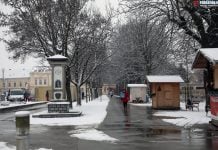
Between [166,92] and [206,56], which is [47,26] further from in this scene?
[206,56]

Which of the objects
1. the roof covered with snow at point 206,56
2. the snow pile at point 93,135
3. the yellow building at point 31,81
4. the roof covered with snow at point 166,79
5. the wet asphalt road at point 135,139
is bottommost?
the wet asphalt road at point 135,139

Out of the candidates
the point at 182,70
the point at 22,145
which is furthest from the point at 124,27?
the point at 22,145

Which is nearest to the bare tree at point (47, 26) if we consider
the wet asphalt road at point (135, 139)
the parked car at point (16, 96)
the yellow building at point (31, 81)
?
the wet asphalt road at point (135, 139)

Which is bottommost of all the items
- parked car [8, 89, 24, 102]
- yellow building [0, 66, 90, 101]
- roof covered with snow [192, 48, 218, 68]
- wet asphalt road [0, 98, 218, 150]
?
wet asphalt road [0, 98, 218, 150]

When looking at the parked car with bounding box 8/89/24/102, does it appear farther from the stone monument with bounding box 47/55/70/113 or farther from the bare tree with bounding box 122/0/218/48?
the bare tree with bounding box 122/0/218/48

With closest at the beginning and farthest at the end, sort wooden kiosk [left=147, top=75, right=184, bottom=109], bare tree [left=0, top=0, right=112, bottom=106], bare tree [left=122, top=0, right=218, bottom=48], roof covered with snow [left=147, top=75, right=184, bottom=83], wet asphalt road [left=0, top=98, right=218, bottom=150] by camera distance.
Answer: wet asphalt road [left=0, top=98, right=218, bottom=150]
bare tree [left=122, top=0, right=218, bottom=48]
bare tree [left=0, top=0, right=112, bottom=106]
roof covered with snow [left=147, top=75, right=184, bottom=83]
wooden kiosk [left=147, top=75, right=184, bottom=109]

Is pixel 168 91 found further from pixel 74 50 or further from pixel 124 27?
pixel 124 27

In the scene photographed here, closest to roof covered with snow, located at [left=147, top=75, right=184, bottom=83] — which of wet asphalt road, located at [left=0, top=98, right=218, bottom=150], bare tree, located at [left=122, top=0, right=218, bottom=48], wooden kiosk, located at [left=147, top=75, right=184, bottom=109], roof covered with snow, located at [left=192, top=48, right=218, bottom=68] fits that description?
wooden kiosk, located at [left=147, top=75, right=184, bottom=109]

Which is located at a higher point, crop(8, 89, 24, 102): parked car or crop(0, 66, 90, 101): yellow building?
crop(0, 66, 90, 101): yellow building

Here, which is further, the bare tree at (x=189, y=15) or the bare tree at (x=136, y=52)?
the bare tree at (x=136, y=52)

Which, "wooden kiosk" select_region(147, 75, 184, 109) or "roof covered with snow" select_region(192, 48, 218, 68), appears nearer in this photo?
"roof covered with snow" select_region(192, 48, 218, 68)

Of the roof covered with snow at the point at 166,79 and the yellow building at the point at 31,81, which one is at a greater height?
the yellow building at the point at 31,81

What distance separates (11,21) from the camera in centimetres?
3762

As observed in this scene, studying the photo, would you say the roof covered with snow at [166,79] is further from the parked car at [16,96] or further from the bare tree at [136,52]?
the parked car at [16,96]
